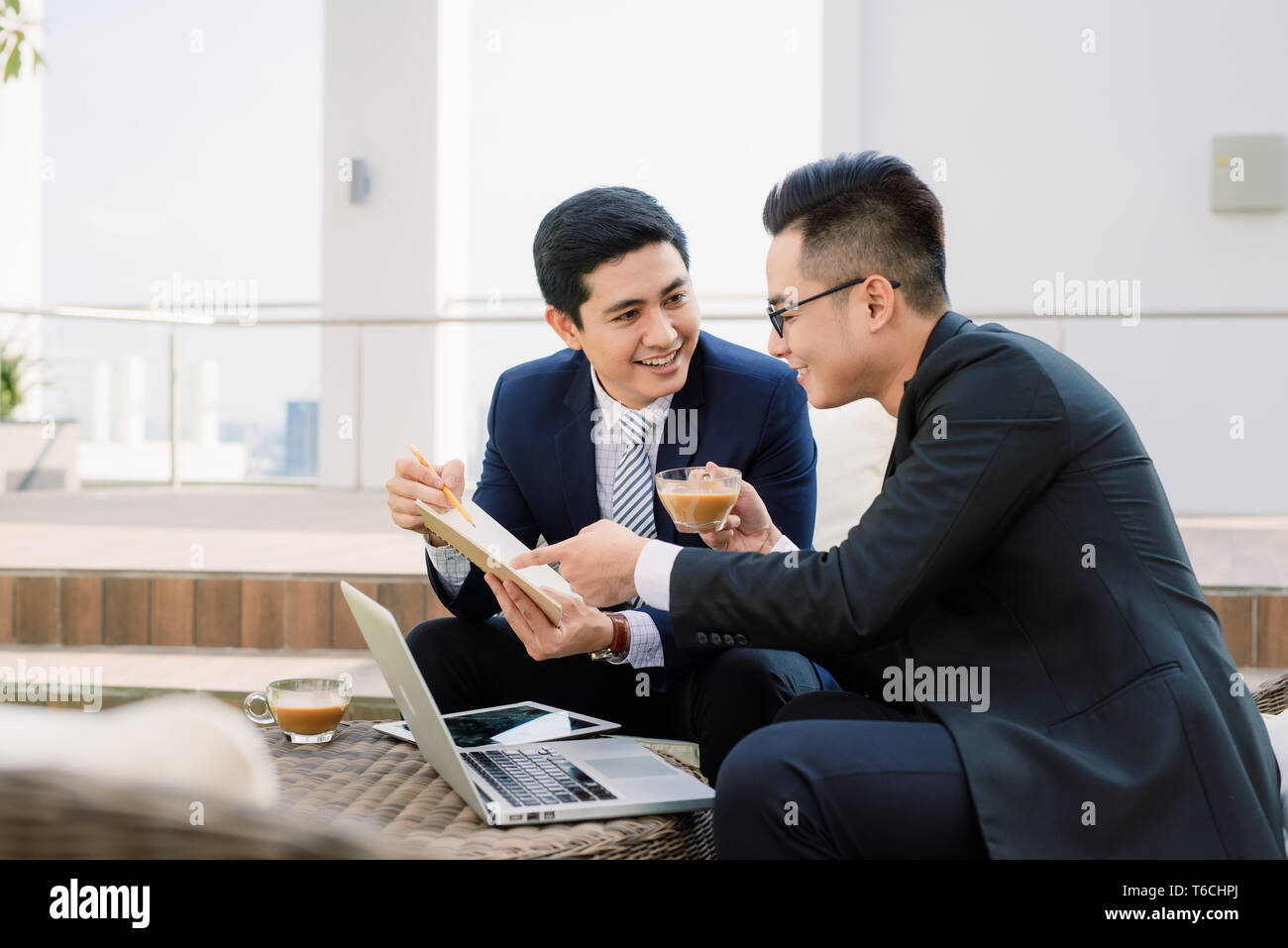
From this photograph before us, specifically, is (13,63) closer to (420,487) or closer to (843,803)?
(420,487)

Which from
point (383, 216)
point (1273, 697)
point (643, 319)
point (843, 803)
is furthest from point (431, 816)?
point (383, 216)

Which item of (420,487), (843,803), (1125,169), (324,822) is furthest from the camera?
(1125,169)

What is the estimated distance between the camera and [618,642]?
1767mm

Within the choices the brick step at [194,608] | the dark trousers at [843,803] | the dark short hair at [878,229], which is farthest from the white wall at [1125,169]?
the dark trousers at [843,803]

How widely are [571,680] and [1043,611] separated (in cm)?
93

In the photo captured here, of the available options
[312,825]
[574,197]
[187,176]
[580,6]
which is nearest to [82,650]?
[574,197]

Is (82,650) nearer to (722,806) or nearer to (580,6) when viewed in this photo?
(722,806)

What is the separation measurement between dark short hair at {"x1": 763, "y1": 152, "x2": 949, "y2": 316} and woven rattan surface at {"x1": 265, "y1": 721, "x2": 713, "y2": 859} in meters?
0.72

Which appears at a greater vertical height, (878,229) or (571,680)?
(878,229)

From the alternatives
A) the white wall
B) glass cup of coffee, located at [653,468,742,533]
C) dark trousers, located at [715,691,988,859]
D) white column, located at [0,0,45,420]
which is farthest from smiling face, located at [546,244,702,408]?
white column, located at [0,0,45,420]

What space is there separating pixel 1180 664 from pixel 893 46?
232 inches

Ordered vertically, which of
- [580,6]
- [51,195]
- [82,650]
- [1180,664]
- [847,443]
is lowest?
[82,650]

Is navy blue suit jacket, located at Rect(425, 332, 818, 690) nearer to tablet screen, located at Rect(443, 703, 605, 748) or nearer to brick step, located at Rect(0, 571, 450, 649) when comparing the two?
tablet screen, located at Rect(443, 703, 605, 748)
